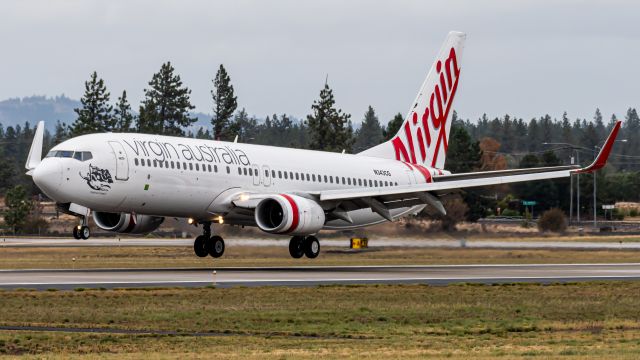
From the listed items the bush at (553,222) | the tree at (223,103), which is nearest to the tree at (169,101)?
the tree at (223,103)

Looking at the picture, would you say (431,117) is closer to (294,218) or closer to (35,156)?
(294,218)

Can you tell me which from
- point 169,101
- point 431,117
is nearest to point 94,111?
point 169,101

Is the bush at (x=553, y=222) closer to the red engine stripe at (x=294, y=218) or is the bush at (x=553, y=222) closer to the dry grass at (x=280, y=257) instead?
the dry grass at (x=280, y=257)

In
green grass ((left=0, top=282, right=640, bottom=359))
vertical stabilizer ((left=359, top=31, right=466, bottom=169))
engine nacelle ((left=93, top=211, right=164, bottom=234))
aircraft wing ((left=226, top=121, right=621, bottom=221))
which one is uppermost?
vertical stabilizer ((left=359, top=31, right=466, bottom=169))

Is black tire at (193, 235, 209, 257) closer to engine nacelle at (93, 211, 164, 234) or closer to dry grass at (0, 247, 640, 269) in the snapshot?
dry grass at (0, 247, 640, 269)

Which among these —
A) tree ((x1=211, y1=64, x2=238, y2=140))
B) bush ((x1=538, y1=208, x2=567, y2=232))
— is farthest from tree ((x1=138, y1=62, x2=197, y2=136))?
bush ((x1=538, y1=208, x2=567, y2=232))

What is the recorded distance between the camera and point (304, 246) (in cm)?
5053

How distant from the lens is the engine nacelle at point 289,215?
46.8m

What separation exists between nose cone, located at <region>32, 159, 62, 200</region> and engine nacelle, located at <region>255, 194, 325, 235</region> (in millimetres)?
8174

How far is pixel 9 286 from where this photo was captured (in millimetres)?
35625

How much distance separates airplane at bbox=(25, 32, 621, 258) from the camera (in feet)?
145

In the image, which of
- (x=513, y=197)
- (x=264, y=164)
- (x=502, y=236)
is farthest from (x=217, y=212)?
(x=513, y=197)

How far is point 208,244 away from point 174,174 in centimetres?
584

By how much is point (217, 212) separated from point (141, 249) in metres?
18.8
